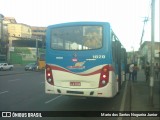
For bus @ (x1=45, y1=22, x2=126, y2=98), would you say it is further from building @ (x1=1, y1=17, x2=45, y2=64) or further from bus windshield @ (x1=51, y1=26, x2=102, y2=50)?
building @ (x1=1, y1=17, x2=45, y2=64)

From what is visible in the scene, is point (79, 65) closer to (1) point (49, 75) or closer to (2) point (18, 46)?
(1) point (49, 75)

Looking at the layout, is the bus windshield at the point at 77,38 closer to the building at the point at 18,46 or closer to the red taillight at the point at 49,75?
the red taillight at the point at 49,75

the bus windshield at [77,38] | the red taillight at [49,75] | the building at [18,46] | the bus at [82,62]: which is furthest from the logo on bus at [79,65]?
the building at [18,46]

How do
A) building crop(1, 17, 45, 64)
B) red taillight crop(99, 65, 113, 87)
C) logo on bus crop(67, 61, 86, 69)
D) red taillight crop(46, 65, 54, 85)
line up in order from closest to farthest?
red taillight crop(99, 65, 113, 87) < logo on bus crop(67, 61, 86, 69) < red taillight crop(46, 65, 54, 85) < building crop(1, 17, 45, 64)

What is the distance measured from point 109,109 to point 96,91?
1.50 metres

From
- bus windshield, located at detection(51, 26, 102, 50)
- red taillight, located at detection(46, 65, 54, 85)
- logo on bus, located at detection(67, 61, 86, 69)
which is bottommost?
red taillight, located at detection(46, 65, 54, 85)

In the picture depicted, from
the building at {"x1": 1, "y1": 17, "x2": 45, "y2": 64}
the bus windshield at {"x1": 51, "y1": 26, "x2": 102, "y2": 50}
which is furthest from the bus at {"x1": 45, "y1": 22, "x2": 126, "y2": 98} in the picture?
the building at {"x1": 1, "y1": 17, "x2": 45, "y2": 64}

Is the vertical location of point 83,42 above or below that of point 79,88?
above

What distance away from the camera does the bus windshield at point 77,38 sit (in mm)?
11367

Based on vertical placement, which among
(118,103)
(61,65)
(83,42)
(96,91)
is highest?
(83,42)

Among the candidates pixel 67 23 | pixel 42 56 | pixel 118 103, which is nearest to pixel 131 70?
pixel 118 103

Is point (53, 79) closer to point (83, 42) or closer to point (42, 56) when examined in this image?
point (83, 42)

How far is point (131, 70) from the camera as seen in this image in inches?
1133

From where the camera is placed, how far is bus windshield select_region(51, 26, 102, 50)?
37.3 ft
